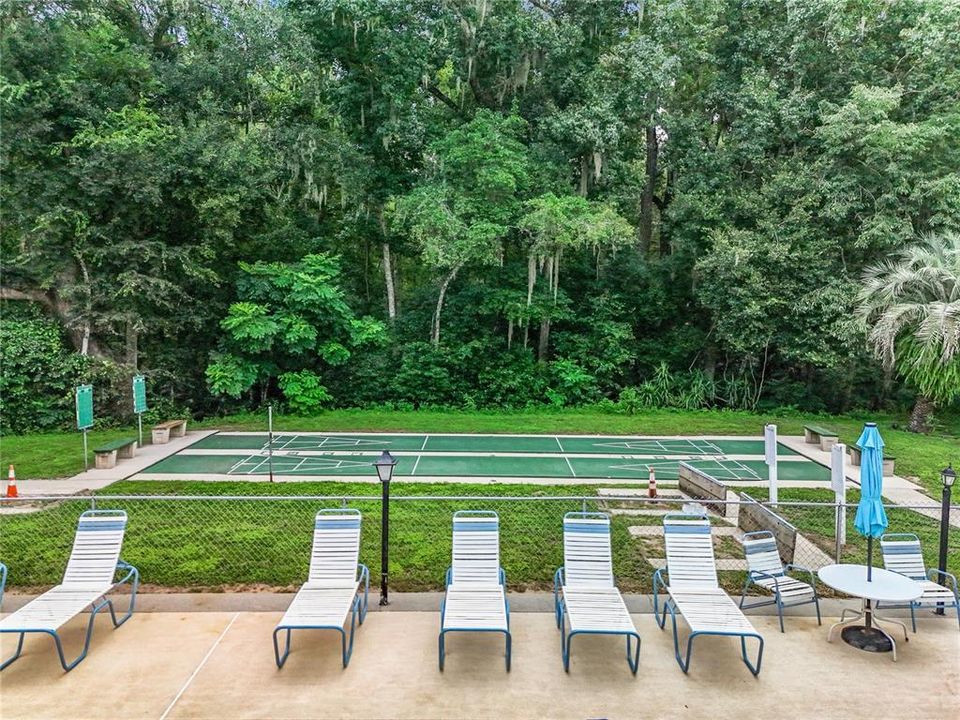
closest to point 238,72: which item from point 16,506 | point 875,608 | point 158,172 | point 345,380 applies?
point 158,172

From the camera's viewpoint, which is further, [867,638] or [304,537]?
[304,537]

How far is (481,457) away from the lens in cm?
1477

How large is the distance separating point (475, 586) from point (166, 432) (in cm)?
1237

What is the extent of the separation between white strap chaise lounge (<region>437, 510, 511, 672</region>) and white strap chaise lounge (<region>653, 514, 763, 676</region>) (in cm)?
173

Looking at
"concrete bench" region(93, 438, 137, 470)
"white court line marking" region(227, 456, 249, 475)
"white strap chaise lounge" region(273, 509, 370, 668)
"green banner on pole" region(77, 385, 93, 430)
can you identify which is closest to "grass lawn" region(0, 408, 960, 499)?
"concrete bench" region(93, 438, 137, 470)

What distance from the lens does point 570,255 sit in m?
24.3

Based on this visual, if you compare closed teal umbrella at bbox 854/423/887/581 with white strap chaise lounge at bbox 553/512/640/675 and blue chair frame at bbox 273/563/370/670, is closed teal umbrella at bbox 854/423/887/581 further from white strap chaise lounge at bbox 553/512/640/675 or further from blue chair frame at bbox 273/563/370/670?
blue chair frame at bbox 273/563/370/670

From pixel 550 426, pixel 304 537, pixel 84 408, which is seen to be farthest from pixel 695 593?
pixel 84 408

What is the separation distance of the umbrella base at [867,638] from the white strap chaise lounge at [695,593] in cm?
106

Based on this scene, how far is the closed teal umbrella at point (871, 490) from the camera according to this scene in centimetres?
676

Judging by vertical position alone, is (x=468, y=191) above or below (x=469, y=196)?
above

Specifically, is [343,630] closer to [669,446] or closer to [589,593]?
[589,593]

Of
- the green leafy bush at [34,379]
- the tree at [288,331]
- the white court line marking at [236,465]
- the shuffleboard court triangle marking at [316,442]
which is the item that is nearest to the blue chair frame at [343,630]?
the white court line marking at [236,465]

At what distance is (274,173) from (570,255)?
11.3 meters
